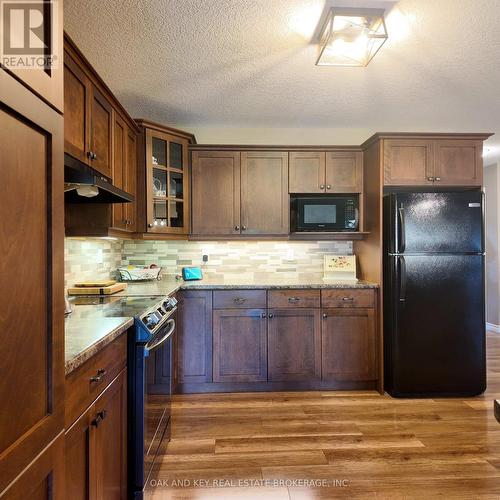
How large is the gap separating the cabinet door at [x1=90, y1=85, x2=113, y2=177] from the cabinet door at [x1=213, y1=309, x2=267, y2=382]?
1.43m

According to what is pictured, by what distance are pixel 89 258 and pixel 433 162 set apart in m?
2.99

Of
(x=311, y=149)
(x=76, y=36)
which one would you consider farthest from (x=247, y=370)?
A: (x=76, y=36)

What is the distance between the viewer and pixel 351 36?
197cm

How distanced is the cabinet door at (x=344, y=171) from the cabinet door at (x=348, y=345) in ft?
3.87

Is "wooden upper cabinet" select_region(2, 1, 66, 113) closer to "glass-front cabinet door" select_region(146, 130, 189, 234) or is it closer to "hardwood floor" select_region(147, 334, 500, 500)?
"hardwood floor" select_region(147, 334, 500, 500)

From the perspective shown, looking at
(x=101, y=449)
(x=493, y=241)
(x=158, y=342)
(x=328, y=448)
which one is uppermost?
(x=493, y=241)

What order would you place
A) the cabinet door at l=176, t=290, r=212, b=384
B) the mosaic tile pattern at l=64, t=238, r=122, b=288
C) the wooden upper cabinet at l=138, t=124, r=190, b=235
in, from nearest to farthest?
the mosaic tile pattern at l=64, t=238, r=122, b=288, the cabinet door at l=176, t=290, r=212, b=384, the wooden upper cabinet at l=138, t=124, r=190, b=235

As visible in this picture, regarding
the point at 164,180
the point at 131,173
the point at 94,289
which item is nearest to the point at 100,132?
the point at 131,173

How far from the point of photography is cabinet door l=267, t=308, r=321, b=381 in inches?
113

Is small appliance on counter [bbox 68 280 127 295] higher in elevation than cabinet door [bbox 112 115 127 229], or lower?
lower

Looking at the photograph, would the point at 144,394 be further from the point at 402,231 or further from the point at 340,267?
the point at 340,267

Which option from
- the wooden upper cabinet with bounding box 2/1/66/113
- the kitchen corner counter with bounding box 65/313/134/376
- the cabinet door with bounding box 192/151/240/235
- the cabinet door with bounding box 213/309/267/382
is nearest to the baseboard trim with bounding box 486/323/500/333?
the cabinet door with bounding box 213/309/267/382

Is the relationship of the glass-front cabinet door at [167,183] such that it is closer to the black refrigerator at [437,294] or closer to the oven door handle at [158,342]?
the oven door handle at [158,342]

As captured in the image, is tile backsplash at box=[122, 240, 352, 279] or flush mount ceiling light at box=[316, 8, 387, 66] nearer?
flush mount ceiling light at box=[316, 8, 387, 66]
